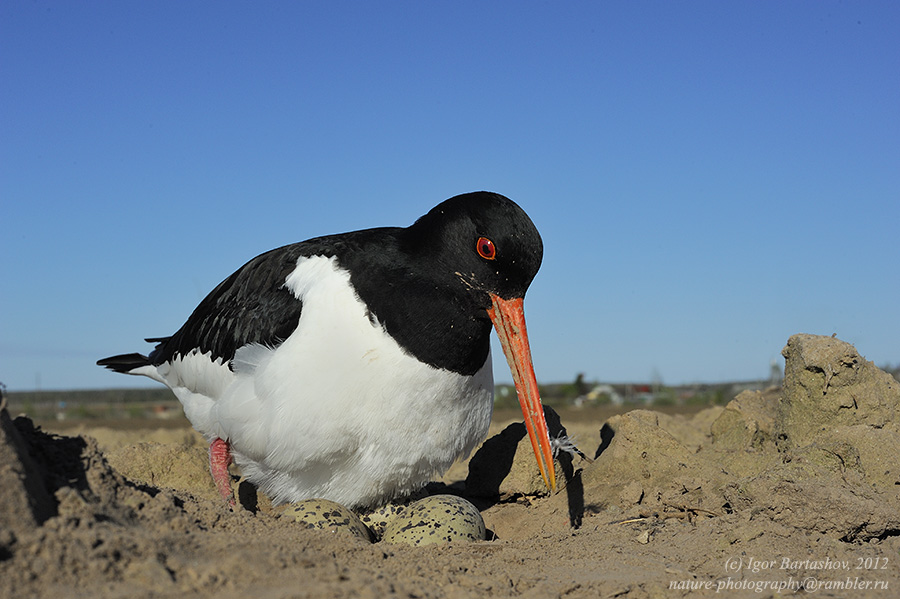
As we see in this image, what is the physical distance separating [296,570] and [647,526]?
9.50ft

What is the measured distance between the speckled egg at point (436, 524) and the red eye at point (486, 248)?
1762mm

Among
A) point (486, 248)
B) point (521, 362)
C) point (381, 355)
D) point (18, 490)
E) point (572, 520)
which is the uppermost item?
point (486, 248)

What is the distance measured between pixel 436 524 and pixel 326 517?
2.39ft

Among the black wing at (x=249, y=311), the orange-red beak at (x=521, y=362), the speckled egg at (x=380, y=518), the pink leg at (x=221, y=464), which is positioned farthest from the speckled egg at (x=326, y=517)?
the orange-red beak at (x=521, y=362)

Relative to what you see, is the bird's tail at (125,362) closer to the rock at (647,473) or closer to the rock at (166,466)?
the rock at (166,466)

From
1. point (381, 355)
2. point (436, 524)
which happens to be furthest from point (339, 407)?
point (436, 524)

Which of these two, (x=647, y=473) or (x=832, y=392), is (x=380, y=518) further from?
(x=832, y=392)

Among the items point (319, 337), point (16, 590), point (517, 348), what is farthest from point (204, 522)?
point (517, 348)

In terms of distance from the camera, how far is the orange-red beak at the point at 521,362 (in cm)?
477

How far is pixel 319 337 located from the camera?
498cm

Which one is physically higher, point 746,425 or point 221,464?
point 221,464

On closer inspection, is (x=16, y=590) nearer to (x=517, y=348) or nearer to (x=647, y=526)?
(x=517, y=348)

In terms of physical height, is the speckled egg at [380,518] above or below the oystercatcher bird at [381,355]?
below

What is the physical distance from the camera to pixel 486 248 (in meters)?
4.80
